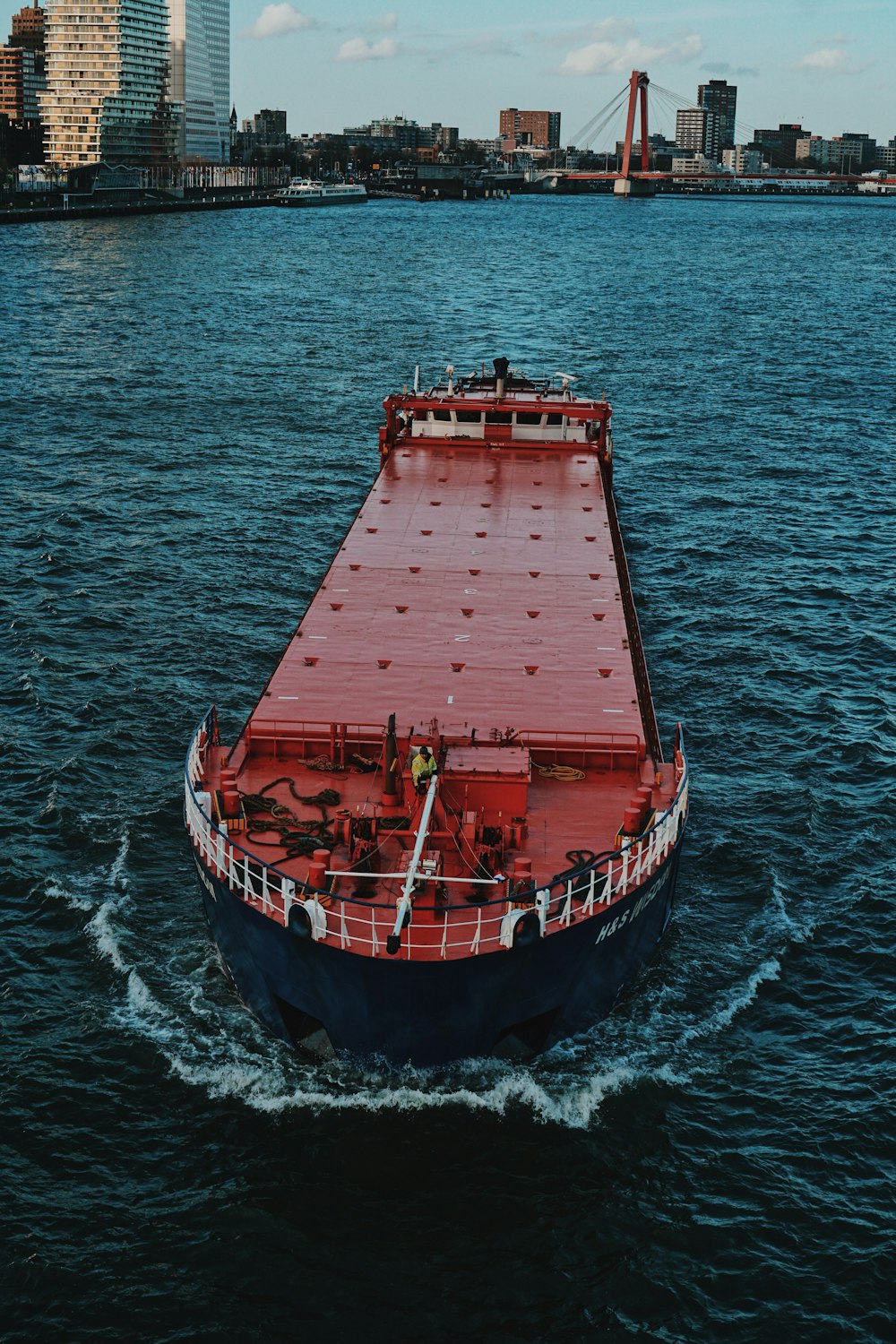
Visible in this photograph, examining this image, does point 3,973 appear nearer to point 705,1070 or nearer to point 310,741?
point 310,741

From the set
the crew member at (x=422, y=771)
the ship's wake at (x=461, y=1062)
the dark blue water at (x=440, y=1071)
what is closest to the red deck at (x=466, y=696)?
the crew member at (x=422, y=771)

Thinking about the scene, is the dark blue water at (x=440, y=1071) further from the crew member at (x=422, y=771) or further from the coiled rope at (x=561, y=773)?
the crew member at (x=422, y=771)

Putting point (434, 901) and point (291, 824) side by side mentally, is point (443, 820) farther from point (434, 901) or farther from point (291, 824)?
point (291, 824)

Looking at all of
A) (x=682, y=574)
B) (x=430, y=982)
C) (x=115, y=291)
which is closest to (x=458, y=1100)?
(x=430, y=982)

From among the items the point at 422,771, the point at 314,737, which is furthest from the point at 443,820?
the point at 314,737

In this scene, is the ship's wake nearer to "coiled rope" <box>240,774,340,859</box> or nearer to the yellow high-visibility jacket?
"coiled rope" <box>240,774,340,859</box>

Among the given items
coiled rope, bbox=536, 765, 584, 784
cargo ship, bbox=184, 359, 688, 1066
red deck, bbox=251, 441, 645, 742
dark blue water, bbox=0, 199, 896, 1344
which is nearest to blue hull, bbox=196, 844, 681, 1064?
cargo ship, bbox=184, 359, 688, 1066
